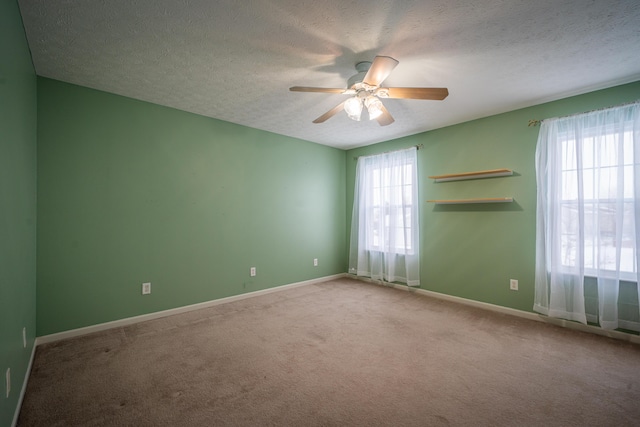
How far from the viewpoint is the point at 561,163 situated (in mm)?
3068

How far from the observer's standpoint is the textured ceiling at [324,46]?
1.77 metres

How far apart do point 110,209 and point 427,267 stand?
13.7 feet

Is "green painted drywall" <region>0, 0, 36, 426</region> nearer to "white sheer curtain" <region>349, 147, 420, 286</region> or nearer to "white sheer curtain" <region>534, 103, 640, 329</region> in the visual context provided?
"white sheer curtain" <region>349, 147, 420, 286</region>

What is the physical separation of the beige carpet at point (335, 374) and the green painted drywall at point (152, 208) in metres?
0.50

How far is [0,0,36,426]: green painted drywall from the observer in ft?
4.75

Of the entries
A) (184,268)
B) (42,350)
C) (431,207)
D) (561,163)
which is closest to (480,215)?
(431,207)

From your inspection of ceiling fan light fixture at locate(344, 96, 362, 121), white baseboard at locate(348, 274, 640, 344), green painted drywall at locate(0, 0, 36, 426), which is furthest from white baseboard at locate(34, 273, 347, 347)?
ceiling fan light fixture at locate(344, 96, 362, 121)

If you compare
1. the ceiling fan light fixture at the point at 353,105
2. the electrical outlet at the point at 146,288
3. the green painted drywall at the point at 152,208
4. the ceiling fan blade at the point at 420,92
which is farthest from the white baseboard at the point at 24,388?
the ceiling fan blade at the point at 420,92

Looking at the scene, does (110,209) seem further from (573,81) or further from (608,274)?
(608,274)

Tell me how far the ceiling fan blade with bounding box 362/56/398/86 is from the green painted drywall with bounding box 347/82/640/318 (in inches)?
51.1

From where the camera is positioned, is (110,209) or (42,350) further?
(110,209)

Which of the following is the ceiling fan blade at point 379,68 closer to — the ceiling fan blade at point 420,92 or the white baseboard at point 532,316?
the ceiling fan blade at point 420,92

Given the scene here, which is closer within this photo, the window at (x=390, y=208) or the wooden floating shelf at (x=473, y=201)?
the wooden floating shelf at (x=473, y=201)

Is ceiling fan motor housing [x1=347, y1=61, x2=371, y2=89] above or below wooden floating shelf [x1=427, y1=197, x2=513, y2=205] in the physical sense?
above
